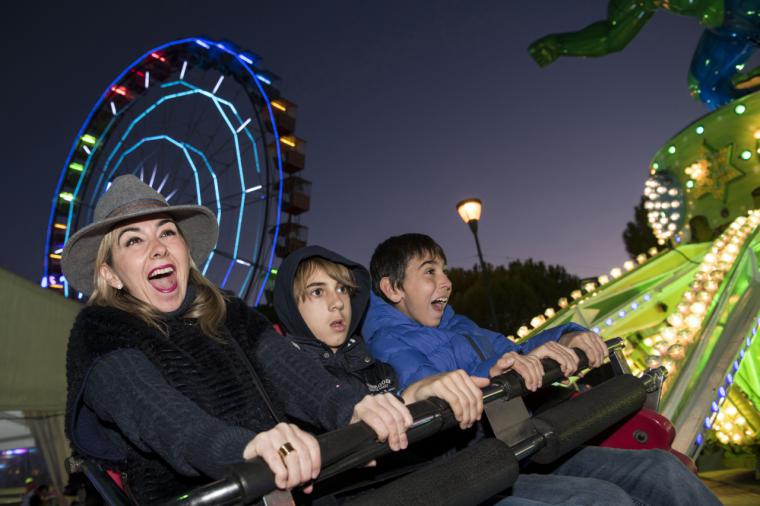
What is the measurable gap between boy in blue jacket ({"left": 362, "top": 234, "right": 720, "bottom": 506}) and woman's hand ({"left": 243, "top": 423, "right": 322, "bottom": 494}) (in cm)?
61

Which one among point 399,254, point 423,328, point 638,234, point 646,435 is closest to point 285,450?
point 646,435

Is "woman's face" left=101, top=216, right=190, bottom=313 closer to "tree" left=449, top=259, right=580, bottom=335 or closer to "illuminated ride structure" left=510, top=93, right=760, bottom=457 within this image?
"illuminated ride structure" left=510, top=93, right=760, bottom=457

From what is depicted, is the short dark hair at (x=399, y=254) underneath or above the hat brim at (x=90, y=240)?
underneath

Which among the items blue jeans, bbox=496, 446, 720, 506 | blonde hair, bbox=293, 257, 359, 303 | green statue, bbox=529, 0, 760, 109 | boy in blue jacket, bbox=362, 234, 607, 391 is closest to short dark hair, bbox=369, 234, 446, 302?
boy in blue jacket, bbox=362, 234, 607, 391

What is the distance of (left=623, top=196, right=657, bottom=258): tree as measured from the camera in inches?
1017

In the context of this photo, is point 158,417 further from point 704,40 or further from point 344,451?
point 704,40

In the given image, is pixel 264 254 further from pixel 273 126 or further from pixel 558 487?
pixel 558 487

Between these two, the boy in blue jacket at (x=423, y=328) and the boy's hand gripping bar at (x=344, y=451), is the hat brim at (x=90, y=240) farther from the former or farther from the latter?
the boy's hand gripping bar at (x=344, y=451)

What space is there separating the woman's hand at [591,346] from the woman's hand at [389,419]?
0.99 m

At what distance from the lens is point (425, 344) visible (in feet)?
6.88

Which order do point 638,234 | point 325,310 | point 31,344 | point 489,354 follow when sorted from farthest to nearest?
point 638,234, point 31,344, point 489,354, point 325,310

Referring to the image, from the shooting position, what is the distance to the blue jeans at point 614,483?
1208 mm

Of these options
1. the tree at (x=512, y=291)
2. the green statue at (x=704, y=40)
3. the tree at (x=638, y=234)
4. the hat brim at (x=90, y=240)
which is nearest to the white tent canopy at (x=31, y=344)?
the hat brim at (x=90, y=240)

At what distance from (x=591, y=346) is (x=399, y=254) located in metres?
0.89
